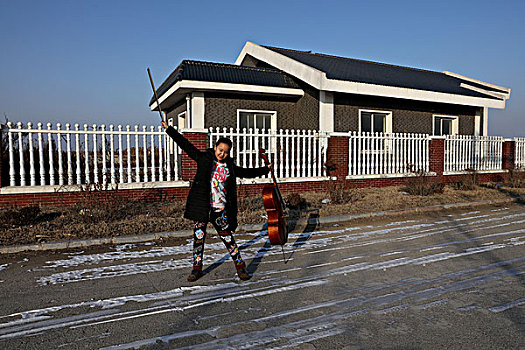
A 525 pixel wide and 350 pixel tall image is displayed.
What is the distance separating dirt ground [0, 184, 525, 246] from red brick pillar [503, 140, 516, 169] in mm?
6107

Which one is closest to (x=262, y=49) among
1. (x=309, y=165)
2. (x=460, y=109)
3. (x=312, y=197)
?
(x=309, y=165)

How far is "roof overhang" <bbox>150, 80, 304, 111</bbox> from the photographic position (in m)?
12.3

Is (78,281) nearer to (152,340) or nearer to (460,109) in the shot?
(152,340)

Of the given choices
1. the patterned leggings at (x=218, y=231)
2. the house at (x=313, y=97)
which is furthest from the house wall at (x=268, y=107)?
the patterned leggings at (x=218, y=231)

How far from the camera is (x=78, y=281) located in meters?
4.16

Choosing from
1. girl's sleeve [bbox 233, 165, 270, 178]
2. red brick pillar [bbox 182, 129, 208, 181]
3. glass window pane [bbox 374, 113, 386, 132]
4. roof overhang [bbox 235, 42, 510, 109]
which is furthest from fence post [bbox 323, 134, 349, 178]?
girl's sleeve [bbox 233, 165, 270, 178]

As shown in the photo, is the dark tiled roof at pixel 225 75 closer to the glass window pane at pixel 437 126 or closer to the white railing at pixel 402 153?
the white railing at pixel 402 153

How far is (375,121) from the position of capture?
16.1 metres

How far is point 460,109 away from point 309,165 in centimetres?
1095

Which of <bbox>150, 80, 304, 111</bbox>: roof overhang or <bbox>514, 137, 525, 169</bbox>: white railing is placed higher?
<bbox>150, 80, 304, 111</bbox>: roof overhang

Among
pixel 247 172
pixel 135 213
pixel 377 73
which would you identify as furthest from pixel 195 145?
pixel 377 73

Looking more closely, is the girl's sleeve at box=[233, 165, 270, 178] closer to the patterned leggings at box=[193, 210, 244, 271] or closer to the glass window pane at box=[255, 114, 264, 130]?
the patterned leggings at box=[193, 210, 244, 271]

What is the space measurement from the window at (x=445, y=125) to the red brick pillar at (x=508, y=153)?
8.14 feet

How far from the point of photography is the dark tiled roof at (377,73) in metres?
14.7
